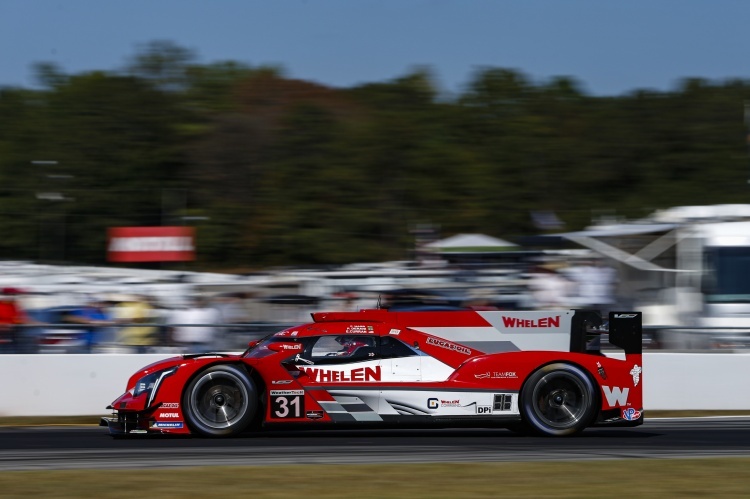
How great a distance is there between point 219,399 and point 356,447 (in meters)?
1.33

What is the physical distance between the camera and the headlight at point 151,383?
901cm

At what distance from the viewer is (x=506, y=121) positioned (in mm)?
47344

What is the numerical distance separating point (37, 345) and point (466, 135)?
113ft

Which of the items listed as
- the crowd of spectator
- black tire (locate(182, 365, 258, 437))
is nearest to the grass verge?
black tire (locate(182, 365, 258, 437))

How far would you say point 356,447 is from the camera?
8.69 meters

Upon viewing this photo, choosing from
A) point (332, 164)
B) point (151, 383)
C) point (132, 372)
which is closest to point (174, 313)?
point (132, 372)

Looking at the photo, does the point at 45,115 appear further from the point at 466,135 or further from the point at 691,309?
the point at 691,309

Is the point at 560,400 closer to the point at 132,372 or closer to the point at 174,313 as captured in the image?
the point at 132,372

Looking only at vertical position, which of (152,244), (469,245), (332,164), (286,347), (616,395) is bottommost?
(616,395)

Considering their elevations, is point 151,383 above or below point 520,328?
below

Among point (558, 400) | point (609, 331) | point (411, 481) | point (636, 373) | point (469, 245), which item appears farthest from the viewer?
→ point (469, 245)

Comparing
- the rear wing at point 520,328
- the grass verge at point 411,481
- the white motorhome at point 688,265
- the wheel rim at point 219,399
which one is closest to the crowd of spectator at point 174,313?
the white motorhome at point 688,265

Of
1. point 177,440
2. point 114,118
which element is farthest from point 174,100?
point 177,440

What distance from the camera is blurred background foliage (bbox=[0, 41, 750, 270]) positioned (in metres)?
36.6
